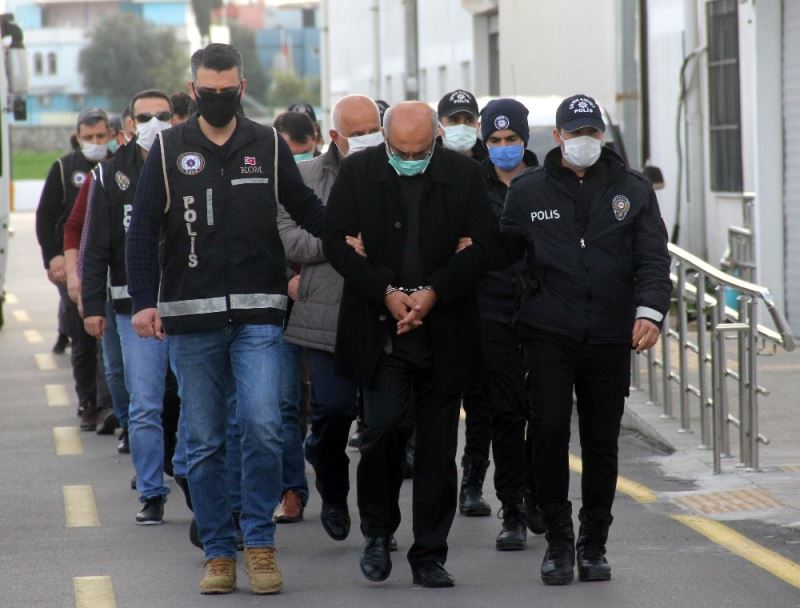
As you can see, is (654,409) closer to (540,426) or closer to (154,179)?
(540,426)

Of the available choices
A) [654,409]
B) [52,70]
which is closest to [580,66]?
[654,409]

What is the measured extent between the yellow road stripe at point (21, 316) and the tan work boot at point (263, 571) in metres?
14.2

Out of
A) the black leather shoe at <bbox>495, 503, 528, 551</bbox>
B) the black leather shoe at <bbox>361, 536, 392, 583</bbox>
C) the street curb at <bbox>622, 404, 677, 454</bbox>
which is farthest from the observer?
the street curb at <bbox>622, 404, 677, 454</bbox>

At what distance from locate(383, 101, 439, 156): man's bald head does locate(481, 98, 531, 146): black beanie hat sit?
1273 millimetres

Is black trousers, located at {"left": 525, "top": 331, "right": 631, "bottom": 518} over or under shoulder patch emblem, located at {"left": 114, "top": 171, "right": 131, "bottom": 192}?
under

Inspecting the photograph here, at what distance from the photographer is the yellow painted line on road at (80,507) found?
28.0 ft

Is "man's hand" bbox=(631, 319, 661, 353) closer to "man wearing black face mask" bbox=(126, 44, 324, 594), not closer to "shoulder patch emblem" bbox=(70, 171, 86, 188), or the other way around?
"man wearing black face mask" bbox=(126, 44, 324, 594)

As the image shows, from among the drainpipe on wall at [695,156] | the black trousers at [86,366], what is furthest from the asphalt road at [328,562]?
the drainpipe on wall at [695,156]

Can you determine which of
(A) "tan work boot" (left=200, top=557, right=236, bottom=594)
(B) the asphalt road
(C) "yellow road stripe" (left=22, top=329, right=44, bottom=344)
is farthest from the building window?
(A) "tan work boot" (left=200, top=557, right=236, bottom=594)

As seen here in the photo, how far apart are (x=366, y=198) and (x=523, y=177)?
2.24ft

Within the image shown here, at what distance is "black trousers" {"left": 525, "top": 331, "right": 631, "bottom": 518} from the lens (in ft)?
22.9

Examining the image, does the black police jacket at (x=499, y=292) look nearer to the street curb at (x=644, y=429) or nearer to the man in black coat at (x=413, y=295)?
the man in black coat at (x=413, y=295)

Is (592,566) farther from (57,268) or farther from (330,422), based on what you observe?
(57,268)

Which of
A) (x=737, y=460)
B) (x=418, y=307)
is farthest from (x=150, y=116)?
(x=737, y=460)
